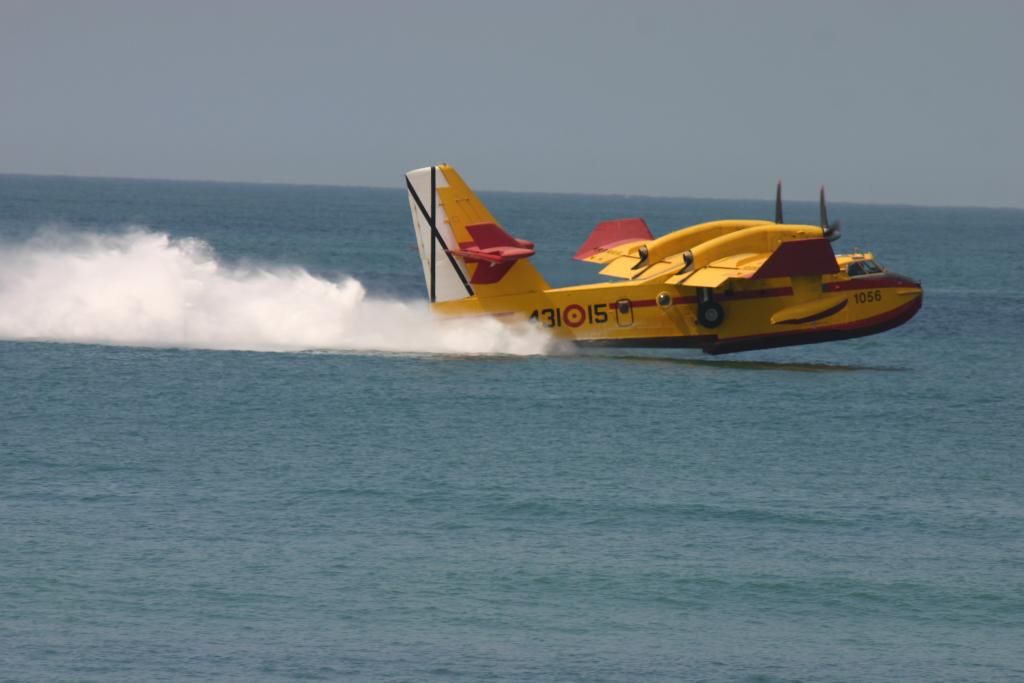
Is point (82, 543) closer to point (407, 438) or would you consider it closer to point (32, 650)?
point (32, 650)

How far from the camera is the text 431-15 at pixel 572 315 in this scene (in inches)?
1689

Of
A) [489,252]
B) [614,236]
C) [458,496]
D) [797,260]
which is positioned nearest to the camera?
[458,496]

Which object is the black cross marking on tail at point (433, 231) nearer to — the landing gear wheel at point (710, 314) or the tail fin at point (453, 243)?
the tail fin at point (453, 243)

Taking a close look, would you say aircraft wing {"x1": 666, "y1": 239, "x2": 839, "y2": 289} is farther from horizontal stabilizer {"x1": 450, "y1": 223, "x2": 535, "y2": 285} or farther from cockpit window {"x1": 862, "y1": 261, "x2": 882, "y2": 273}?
horizontal stabilizer {"x1": 450, "y1": 223, "x2": 535, "y2": 285}

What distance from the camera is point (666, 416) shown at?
123 ft

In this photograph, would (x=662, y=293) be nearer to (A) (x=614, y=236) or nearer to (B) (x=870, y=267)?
(B) (x=870, y=267)

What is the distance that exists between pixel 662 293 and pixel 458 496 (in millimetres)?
16012

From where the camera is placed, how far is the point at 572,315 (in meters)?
43.0

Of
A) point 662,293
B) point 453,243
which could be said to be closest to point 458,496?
point 453,243

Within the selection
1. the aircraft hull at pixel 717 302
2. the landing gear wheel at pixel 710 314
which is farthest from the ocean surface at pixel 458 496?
the landing gear wheel at pixel 710 314

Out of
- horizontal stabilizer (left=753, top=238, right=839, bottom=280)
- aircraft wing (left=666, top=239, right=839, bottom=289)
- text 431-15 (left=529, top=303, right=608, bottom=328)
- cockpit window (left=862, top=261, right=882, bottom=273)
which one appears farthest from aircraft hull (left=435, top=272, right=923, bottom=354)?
horizontal stabilizer (left=753, top=238, right=839, bottom=280)

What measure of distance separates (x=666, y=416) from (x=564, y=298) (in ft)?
22.8

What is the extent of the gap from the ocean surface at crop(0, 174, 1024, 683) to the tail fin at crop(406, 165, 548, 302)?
1.55 meters

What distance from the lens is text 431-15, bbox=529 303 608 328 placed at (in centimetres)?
4291
